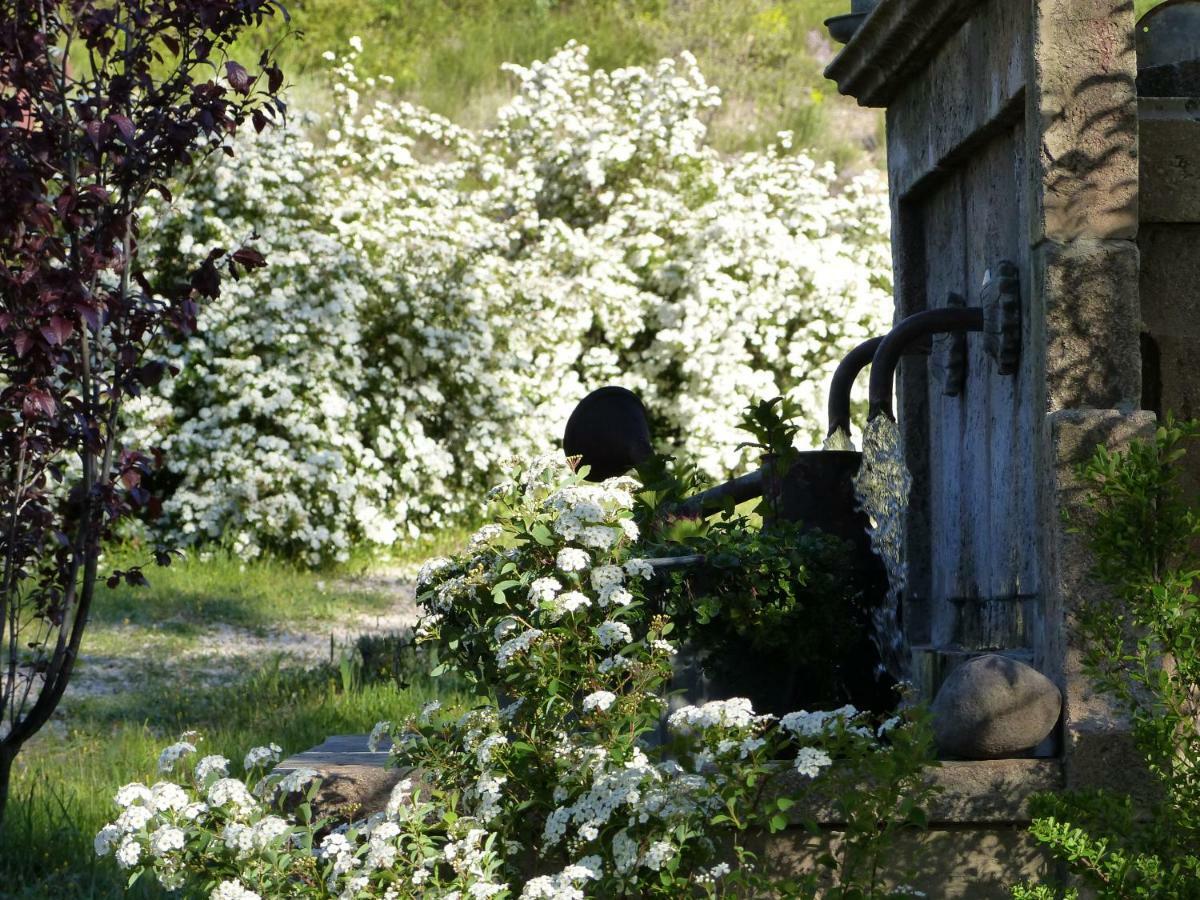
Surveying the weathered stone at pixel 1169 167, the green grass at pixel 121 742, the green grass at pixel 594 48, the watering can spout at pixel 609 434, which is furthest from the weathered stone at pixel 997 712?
the green grass at pixel 594 48

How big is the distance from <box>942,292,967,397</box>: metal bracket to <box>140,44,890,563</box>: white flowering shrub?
6.18m

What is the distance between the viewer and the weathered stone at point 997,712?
9.63ft

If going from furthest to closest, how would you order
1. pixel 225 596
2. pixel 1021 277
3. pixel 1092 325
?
pixel 225 596 → pixel 1021 277 → pixel 1092 325

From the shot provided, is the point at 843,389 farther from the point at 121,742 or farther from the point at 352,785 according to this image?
the point at 121,742

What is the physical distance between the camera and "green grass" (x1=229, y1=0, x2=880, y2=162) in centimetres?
1764

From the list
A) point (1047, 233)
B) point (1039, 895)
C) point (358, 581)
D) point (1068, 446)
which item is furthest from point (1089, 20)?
point (358, 581)

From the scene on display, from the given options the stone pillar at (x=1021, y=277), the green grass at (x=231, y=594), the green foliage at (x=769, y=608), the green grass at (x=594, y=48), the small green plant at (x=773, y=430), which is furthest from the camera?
the green grass at (x=594, y=48)

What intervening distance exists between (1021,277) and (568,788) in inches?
62.4

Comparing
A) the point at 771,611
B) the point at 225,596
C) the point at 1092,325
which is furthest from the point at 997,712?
the point at 225,596

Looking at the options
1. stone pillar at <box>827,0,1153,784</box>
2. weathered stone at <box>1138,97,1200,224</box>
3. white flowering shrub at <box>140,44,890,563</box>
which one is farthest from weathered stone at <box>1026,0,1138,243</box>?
white flowering shrub at <box>140,44,890,563</box>

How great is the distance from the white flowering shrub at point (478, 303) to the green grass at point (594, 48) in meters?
4.83

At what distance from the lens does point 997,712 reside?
2936 millimetres

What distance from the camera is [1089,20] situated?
121 inches

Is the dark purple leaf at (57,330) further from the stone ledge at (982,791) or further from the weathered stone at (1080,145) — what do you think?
the weathered stone at (1080,145)
